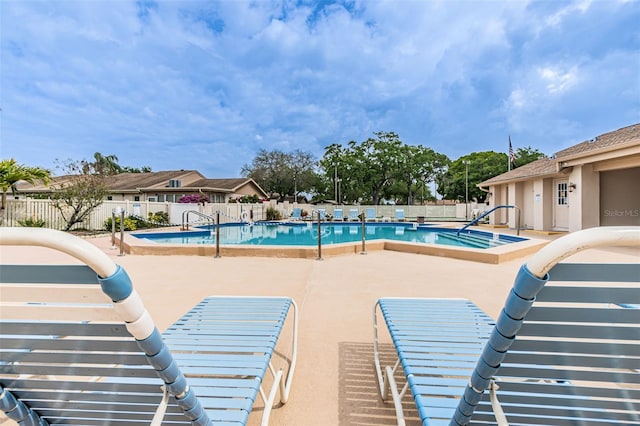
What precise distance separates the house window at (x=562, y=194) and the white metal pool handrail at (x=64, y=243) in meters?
15.8

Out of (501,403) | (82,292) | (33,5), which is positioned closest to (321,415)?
(501,403)

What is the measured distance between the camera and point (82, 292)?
2.98 feet

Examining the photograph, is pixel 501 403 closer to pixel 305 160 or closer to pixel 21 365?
pixel 21 365

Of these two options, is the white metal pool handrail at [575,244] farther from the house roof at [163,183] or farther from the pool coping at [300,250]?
the house roof at [163,183]

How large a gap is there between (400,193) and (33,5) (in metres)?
35.9

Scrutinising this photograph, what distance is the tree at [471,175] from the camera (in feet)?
128

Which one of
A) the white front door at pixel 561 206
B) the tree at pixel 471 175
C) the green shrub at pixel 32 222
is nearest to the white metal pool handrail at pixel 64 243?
the green shrub at pixel 32 222

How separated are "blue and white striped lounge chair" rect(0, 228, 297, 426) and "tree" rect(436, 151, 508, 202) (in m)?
41.4

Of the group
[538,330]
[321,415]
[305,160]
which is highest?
[305,160]

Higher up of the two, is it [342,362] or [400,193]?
[400,193]

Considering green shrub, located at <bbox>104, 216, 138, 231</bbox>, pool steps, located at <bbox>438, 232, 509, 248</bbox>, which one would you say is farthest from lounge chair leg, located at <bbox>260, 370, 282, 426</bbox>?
green shrub, located at <bbox>104, 216, 138, 231</bbox>

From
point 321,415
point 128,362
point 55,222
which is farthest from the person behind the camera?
point 55,222

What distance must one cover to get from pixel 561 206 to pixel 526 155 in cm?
3611

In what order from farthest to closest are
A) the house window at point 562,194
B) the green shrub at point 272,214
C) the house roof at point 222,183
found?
1. the house roof at point 222,183
2. the green shrub at point 272,214
3. the house window at point 562,194
